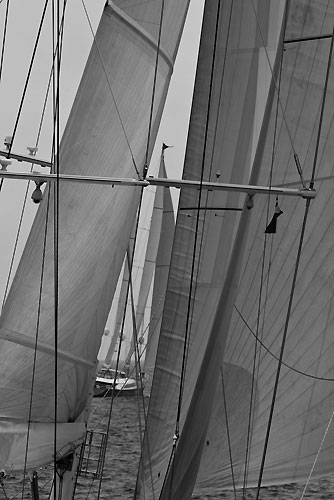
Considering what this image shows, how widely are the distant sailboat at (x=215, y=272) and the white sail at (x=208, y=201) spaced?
1 cm

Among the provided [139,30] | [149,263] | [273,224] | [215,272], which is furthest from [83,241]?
[149,263]

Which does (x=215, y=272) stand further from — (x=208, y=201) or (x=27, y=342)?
(x=27, y=342)

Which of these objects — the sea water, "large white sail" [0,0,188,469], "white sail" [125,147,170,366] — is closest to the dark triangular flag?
"large white sail" [0,0,188,469]

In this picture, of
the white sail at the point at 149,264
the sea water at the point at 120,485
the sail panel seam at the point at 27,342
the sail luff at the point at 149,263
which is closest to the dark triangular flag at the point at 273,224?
the sail panel seam at the point at 27,342

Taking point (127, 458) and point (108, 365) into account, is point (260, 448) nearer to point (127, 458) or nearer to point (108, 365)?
point (127, 458)

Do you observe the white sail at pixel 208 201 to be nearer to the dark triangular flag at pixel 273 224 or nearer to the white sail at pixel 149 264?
the dark triangular flag at pixel 273 224

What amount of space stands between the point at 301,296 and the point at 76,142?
2481mm

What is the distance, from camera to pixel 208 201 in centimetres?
1084

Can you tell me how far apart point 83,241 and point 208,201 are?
1.19 m

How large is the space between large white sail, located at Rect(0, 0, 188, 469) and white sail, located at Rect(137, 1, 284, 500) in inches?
28.1

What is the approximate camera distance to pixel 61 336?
11305 millimetres

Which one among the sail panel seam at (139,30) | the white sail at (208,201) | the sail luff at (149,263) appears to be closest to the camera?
the white sail at (208,201)

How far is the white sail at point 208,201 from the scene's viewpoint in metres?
10.6

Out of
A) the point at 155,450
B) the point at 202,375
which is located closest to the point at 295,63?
the point at 202,375
